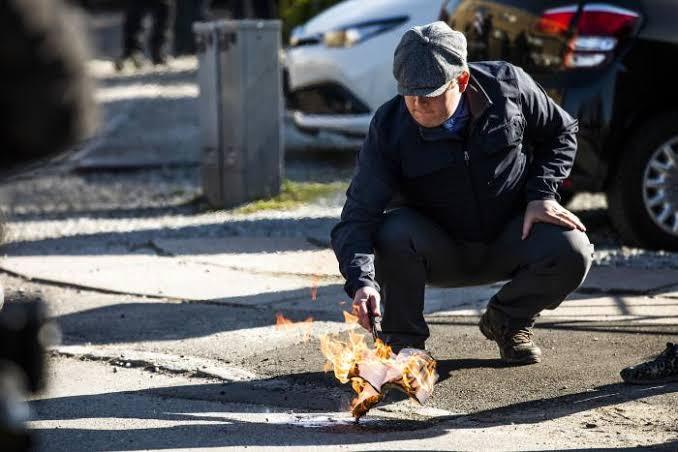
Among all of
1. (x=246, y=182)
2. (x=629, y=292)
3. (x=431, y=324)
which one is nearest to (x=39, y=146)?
(x=431, y=324)

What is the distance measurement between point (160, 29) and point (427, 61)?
1306 cm

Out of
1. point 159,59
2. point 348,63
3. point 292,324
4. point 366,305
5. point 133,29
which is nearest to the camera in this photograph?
point 366,305

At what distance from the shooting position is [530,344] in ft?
17.3

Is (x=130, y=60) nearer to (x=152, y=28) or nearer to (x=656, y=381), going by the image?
(x=152, y=28)

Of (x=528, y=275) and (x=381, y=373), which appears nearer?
(x=381, y=373)

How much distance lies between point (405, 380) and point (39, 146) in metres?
2.78

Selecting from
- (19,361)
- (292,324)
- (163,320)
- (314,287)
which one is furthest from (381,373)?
(19,361)

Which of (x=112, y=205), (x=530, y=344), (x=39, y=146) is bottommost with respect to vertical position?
(x=112, y=205)

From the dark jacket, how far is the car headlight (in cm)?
537

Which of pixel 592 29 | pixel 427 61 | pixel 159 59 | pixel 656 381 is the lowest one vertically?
pixel 159 59

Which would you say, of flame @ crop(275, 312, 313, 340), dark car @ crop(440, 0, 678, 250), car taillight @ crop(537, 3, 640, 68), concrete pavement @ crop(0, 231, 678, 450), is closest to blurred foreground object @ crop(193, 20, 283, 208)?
concrete pavement @ crop(0, 231, 678, 450)

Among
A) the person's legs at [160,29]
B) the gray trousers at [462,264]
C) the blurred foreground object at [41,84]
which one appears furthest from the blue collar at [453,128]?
the person's legs at [160,29]

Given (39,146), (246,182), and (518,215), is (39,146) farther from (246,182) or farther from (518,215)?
(246,182)

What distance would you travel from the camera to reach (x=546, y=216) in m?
4.94
